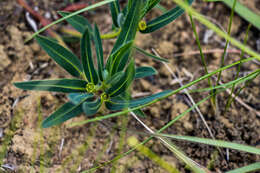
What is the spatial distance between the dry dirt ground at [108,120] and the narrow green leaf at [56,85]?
0.31m

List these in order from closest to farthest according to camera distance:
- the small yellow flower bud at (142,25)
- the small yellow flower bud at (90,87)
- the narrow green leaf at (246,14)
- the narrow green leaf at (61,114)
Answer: the narrow green leaf at (61,114) < the small yellow flower bud at (90,87) < the small yellow flower bud at (142,25) < the narrow green leaf at (246,14)

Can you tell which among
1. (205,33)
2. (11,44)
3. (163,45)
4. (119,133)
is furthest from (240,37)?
(11,44)

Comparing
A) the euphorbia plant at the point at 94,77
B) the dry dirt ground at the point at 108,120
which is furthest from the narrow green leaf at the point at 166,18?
the dry dirt ground at the point at 108,120

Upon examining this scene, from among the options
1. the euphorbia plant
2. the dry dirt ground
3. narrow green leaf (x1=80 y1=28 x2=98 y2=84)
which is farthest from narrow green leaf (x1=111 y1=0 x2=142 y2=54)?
the dry dirt ground

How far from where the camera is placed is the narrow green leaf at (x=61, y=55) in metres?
1.23

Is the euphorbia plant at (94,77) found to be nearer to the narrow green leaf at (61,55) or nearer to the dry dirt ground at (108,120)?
the narrow green leaf at (61,55)

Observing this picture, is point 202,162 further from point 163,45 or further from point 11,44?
point 11,44

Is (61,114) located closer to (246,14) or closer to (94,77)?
(94,77)

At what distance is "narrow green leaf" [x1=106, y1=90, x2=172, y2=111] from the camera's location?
4.13 feet

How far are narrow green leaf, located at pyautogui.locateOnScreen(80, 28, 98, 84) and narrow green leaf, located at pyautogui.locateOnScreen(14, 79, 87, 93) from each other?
0.05 metres

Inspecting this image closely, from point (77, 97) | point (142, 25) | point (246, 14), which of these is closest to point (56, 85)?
point (77, 97)

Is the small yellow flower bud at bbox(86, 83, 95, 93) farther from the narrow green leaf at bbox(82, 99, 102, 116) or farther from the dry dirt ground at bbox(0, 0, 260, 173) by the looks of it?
the dry dirt ground at bbox(0, 0, 260, 173)

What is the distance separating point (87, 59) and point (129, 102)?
0.29 metres

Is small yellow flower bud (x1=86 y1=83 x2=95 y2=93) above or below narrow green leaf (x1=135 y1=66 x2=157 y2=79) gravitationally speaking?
below
